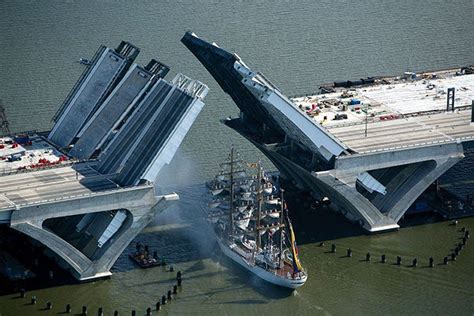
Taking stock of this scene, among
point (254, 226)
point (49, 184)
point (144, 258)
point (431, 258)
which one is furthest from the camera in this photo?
point (254, 226)

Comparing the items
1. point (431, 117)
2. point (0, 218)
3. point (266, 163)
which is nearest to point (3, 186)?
point (0, 218)

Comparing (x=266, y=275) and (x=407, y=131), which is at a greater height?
(x=407, y=131)

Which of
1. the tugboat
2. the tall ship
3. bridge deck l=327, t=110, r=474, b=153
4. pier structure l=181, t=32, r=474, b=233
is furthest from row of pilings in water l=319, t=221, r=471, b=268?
the tugboat

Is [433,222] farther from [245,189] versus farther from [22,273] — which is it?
[22,273]

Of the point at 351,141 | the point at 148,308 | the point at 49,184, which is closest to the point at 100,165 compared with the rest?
the point at 49,184

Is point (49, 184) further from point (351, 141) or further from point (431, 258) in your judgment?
point (431, 258)

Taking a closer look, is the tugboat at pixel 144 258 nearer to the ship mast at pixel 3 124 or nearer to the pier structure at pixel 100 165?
the pier structure at pixel 100 165

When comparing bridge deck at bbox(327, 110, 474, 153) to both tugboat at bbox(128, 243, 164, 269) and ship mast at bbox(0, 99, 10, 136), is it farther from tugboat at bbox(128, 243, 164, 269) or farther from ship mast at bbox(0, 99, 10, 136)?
ship mast at bbox(0, 99, 10, 136)
